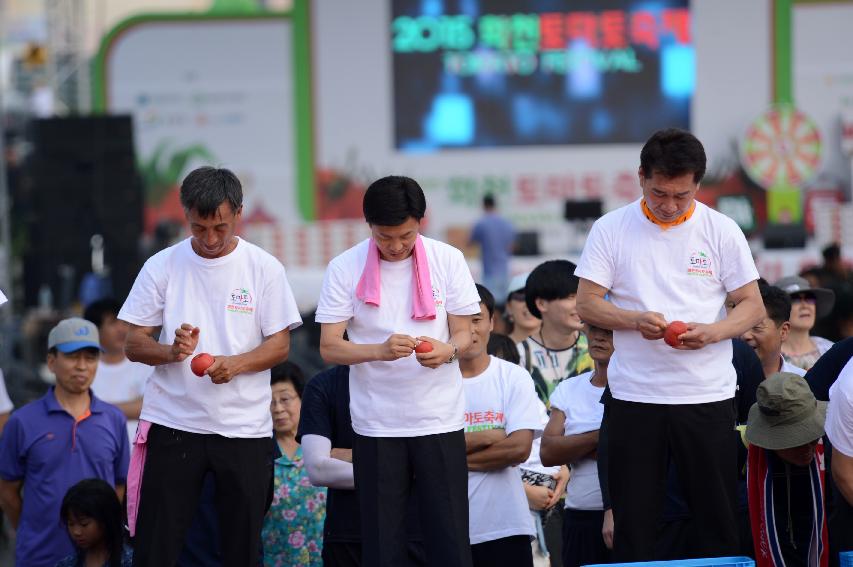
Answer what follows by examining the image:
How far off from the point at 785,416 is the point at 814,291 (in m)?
2.45

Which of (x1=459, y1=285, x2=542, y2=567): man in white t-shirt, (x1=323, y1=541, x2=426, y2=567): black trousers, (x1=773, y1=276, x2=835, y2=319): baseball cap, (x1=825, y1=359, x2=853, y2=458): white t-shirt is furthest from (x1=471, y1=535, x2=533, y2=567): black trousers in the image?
(x1=773, y1=276, x2=835, y2=319): baseball cap

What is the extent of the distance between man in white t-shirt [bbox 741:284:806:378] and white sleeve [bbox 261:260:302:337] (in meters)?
Answer: 1.96

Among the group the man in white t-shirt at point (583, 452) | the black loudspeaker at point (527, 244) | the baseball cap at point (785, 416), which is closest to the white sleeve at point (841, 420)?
the baseball cap at point (785, 416)

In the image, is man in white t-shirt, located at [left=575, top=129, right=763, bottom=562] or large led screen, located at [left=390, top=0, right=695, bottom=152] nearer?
man in white t-shirt, located at [left=575, top=129, right=763, bottom=562]

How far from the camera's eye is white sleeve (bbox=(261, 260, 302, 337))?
15.4ft

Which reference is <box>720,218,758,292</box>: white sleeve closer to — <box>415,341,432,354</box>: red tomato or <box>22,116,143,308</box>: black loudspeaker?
<box>415,341,432,354</box>: red tomato

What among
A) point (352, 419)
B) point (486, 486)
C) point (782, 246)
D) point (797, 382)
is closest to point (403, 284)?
point (352, 419)

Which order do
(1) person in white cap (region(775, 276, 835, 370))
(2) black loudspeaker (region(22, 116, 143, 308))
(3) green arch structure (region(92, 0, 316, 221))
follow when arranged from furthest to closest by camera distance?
(3) green arch structure (region(92, 0, 316, 221)), (2) black loudspeaker (region(22, 116, 143, 308)), (1) person in white cap (region(775, 276, 835, 370))

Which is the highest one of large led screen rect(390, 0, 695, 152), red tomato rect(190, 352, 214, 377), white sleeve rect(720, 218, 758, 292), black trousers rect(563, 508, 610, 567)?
large led screen rect(390, 0, 695, 152)

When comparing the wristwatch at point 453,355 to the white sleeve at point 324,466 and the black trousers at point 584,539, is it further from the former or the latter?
the black trousers at point 584,539

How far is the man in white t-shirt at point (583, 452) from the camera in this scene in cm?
509

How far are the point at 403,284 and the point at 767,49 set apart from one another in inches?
602

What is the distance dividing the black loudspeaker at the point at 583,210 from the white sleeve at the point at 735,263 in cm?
1157

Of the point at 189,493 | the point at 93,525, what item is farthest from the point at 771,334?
the point at 93,525
